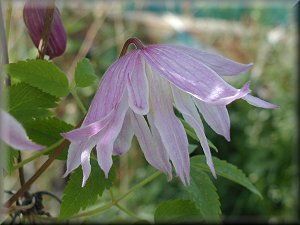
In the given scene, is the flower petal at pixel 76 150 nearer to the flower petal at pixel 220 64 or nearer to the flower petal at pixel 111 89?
the flower petal at pixel 111 89

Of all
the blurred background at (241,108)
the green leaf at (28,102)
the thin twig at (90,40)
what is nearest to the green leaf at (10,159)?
the green leaf at (28,102)

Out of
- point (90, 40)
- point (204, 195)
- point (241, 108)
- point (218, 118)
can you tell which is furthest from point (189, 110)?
point (241, 108)

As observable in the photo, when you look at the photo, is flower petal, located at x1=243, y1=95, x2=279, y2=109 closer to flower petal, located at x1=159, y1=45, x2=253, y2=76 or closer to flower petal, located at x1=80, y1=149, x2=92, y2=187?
flower petal, located at x1=159, y1=45, x2=253, y2=76

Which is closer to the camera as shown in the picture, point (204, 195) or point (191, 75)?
point (191, 75)

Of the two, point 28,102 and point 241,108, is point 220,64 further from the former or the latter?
point 241,108

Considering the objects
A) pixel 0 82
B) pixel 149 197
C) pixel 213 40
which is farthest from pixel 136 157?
pixel 0 82

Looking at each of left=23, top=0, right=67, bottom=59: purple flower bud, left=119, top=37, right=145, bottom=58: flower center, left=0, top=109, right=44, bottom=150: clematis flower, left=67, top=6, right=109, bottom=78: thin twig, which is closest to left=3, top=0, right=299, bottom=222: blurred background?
left=67, top=6, right=109, bottom=78: thin twig

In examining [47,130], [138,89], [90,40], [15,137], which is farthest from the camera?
[90,40]
